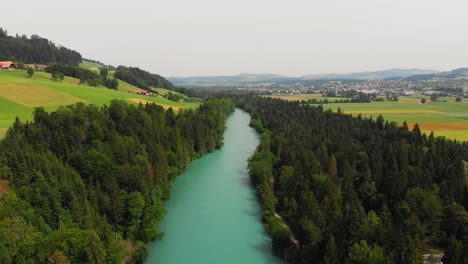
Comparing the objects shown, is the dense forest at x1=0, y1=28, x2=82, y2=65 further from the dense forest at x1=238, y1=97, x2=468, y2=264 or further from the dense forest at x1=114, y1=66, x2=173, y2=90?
the dense forest at x1=238, y1=97, x2=468, y2=264

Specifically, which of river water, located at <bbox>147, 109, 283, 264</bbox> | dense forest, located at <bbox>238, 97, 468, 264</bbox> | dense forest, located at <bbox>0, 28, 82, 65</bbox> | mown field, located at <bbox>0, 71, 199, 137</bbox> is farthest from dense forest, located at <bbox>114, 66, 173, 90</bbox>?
dense forest, located at <bbox>238, 97, 468, 264</bbox>

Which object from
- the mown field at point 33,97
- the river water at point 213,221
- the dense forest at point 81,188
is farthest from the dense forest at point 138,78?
the dense forest at point 81,188

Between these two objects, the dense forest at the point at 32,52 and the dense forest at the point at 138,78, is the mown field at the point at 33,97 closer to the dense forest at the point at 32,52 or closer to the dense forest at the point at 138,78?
the dense forest at the point at 138,78

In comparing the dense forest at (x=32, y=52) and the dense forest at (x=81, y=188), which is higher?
the dense forest at (x=32, y=52)

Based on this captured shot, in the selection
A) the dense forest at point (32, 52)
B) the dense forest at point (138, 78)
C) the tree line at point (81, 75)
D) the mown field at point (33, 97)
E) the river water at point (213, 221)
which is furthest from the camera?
the dense forest at point (138, 78)

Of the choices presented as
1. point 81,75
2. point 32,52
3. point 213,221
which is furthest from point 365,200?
point 32,52
